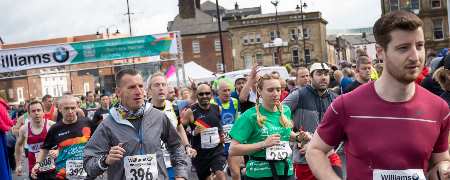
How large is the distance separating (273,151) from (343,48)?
126937 millimetres

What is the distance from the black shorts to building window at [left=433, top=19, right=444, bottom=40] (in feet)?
191

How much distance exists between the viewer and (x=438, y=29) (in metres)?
66.1

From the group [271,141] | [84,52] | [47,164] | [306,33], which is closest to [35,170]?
[47,164]

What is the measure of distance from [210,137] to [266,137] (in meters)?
3.75

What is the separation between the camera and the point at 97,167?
5.88m

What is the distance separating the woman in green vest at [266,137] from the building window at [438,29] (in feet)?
202

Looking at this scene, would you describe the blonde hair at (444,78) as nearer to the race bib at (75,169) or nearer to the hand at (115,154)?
the hand at (115,154)

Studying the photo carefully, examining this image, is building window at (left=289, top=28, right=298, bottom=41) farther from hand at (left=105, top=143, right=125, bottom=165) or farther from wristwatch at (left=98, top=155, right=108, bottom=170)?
hand at (left=105, top=143, right=125, bottom=165)

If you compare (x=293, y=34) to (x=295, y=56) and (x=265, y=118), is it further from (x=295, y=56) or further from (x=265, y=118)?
(x=265, y=118)

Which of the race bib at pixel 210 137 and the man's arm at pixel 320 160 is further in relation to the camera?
the race bib at pixel 210 137

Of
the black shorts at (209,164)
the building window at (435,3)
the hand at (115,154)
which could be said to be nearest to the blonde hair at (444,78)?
the hand at (115,154)

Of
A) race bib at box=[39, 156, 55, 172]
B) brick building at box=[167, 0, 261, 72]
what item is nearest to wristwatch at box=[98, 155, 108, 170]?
race bib at box=[39, 156, 55, 172]

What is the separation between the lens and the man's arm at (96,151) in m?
5.93

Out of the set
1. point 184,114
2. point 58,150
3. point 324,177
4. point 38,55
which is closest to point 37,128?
point 58,150
